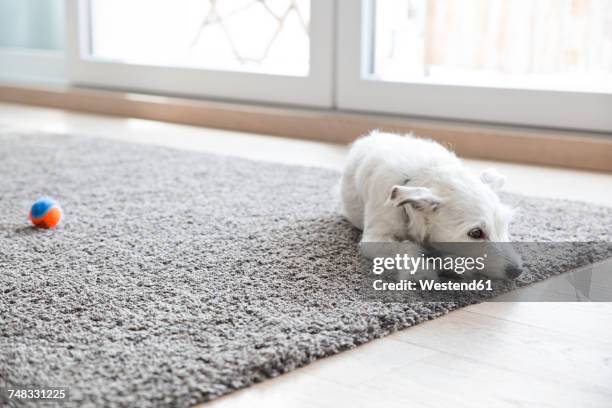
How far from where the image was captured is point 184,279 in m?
1.48

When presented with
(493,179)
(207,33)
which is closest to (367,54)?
(207,33)

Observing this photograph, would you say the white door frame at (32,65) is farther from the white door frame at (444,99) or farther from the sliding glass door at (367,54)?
the white door frame at (444,99)

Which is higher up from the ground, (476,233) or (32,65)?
(32,65)

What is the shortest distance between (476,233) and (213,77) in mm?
2346

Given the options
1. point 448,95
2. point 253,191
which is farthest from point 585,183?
point 253,191

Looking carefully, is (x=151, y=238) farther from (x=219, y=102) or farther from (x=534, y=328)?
(x=219, y=102)

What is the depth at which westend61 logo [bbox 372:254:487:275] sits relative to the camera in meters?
1.49

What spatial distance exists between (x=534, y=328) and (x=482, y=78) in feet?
5.89

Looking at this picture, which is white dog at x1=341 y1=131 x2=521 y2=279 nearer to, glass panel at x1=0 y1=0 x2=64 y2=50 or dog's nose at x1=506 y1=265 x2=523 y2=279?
dog's nose at x1=506 y1=265 x2=523 y2=279

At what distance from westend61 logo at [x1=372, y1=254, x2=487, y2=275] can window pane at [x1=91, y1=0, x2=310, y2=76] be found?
1.92 m

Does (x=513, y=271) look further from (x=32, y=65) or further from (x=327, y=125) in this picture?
(x=32, y=65)

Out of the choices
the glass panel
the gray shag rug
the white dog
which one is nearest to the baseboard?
the glass panel

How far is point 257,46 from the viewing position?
356 centimetres

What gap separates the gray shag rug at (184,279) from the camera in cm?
110
